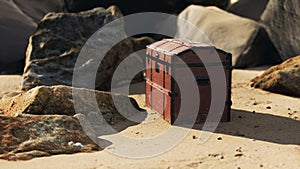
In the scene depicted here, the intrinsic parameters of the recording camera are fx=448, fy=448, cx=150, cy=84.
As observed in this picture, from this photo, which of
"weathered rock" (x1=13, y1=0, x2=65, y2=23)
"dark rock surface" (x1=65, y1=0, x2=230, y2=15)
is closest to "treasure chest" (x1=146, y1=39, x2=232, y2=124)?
"weathered rock" (x1=13, y1=0, x2=65, y2=23)

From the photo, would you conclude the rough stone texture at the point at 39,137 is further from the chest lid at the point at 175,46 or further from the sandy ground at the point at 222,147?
the chest lid at the point at 175,46

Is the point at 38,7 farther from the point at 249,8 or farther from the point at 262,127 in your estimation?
the point at 262,127

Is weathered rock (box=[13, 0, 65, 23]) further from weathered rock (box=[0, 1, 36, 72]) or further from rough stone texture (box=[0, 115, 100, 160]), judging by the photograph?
rough stone texture (box=[0, 115, 100, 160])

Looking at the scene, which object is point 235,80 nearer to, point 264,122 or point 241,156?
point 264,122

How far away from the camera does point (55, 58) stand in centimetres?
909

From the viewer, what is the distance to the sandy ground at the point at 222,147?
16.2ft

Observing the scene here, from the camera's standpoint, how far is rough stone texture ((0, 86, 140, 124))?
639cm

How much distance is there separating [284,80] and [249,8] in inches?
226

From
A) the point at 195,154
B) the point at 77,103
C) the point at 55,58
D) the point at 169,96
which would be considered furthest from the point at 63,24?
the point at 195,154

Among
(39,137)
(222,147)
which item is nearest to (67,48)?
(39,137)

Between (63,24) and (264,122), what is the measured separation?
5.00 metres

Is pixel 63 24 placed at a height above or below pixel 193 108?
above

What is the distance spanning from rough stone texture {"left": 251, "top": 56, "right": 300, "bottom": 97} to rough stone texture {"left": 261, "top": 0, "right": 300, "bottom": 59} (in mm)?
2244

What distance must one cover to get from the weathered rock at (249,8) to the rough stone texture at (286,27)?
2045 millimetres
